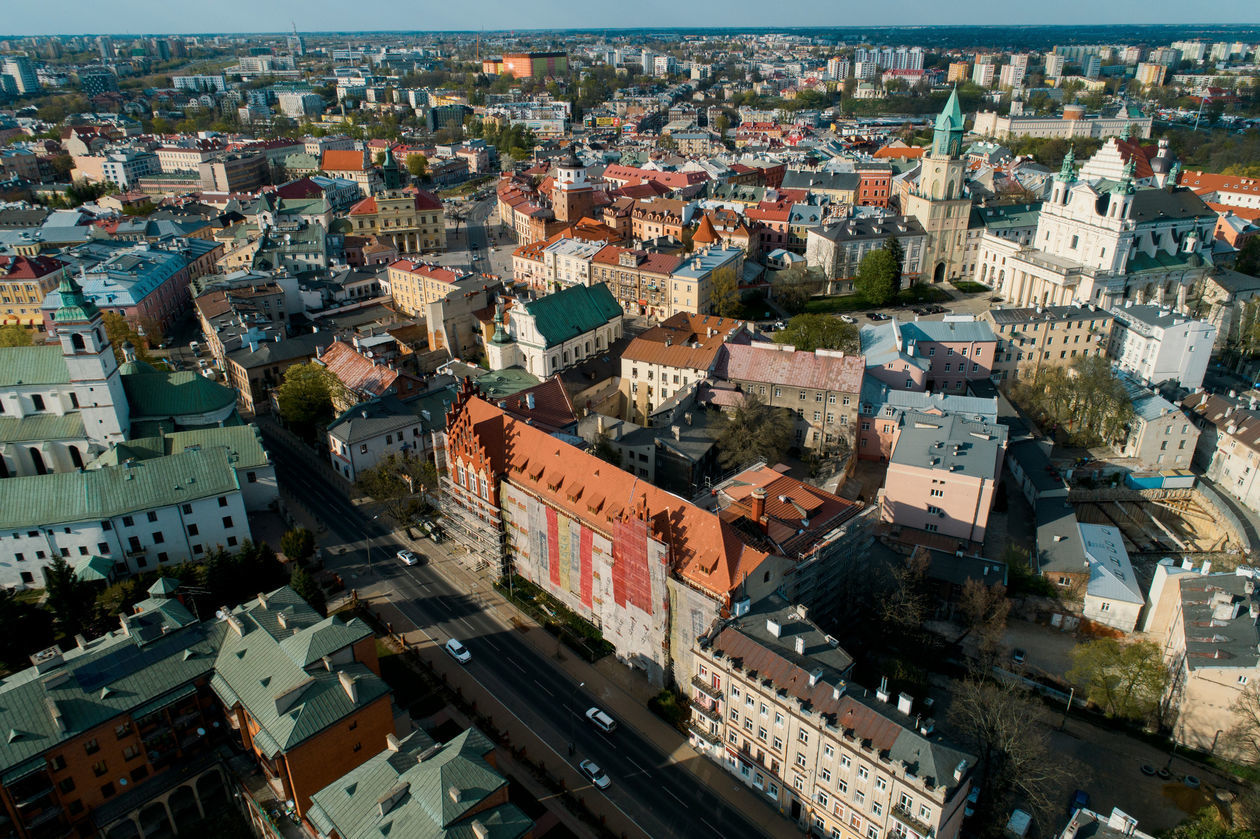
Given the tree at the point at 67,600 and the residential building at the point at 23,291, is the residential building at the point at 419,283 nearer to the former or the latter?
the residential building at the point at 23,291

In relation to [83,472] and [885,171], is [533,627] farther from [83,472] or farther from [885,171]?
[885,171]

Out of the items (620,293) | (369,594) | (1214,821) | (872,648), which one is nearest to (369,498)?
(369,594)

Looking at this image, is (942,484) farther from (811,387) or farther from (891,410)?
(811,387)

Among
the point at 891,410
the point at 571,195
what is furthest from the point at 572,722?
the point at 571,195

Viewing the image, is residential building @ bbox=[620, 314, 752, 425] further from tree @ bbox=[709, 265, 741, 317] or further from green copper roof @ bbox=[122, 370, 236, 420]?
green copper roof @ bbox=[122, 370, 236, 420]

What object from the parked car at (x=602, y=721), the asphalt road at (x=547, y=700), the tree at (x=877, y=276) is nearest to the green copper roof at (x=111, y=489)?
the asphalt road at (x=547, y=700)
